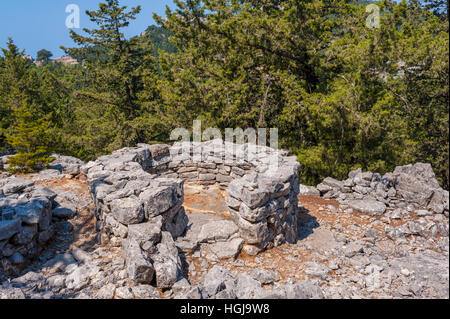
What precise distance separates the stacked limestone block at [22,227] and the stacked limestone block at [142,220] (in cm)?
101

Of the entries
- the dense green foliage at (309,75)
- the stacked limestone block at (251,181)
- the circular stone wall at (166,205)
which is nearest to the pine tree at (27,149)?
the dense green foliage at (309,75)

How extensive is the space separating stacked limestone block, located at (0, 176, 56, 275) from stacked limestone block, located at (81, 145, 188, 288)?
39.8 inches

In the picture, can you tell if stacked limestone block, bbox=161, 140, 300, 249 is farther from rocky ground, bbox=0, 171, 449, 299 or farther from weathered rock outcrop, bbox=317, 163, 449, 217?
weathered rock outcrop, bbox=317, 163, 449, 217

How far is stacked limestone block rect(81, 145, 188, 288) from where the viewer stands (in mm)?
3961

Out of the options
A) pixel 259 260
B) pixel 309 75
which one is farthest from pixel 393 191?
pixel 309 75

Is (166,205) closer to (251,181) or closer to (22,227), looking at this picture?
(251,181)

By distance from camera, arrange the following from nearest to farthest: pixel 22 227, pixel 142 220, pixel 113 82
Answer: pixel 22 227 → pixel 142 220 → pixel 113 82

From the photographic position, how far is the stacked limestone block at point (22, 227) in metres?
4.23

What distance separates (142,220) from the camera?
491 cm

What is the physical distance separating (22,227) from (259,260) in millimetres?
4384

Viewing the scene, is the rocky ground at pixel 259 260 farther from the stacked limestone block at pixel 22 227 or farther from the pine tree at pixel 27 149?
the pine tree at pixel 27 149

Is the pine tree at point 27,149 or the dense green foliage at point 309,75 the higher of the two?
the dense green foliage at point 309,75
